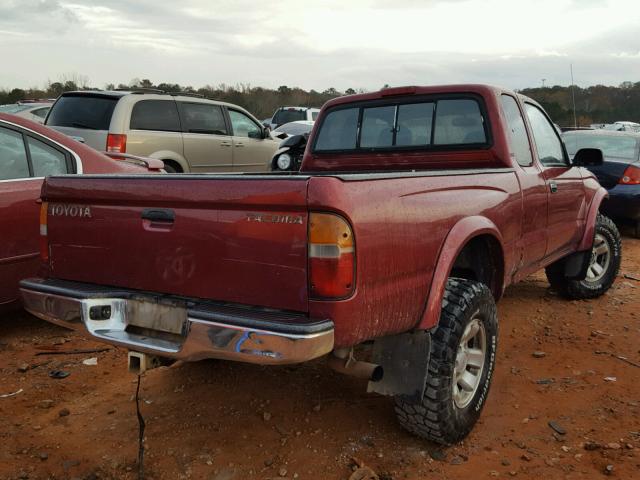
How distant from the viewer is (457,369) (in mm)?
2955

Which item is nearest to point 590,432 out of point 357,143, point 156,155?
point 357,143

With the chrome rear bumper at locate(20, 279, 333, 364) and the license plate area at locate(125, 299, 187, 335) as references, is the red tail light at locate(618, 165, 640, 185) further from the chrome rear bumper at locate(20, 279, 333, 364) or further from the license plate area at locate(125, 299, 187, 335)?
the license plate area at locate(125, 299, 187, 335)

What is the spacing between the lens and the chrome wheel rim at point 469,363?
296 centimetres

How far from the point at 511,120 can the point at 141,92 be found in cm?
605

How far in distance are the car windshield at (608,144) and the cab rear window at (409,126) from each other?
5.17 m

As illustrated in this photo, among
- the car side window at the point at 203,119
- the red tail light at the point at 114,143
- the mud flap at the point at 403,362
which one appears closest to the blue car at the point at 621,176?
the car side window at the point at 203,119

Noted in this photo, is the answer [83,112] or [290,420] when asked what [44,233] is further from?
[83,112]

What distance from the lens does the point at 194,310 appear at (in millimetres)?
2344

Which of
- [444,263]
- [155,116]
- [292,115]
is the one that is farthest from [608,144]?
[292,115]

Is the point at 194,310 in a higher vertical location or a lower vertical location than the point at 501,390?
higher

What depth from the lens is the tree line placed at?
35219 mm

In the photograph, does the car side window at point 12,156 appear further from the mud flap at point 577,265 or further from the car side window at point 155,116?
the mud flap at point 577,265

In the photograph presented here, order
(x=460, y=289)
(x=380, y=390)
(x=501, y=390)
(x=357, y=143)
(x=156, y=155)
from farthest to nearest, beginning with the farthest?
(x=156, y=155) < (x=357, y=143) < (x=501, y=390) < (x=460, y=289) < (x=380, y=390)

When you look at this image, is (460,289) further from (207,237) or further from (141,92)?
(141,92)
